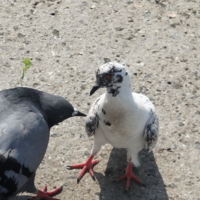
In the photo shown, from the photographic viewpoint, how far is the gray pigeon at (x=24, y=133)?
4.61m

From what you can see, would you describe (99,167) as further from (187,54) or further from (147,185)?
(187,54)

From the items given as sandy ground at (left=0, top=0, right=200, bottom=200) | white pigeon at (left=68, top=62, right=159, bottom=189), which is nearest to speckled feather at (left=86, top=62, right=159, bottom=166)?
white pigeon at (left=68, top=62, right=159, bottom=189)

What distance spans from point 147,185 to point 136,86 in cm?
161

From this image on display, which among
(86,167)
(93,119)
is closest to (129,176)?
(86,167)

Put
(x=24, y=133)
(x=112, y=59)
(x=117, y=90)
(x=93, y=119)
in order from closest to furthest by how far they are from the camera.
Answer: (x=24, y=133), (x=117, y=90), (x=93, y=119), (x=112, y=59)

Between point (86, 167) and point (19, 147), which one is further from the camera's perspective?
point (86, 167)

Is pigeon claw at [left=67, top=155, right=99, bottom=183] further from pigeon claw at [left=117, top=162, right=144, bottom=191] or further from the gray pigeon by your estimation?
the gray pigeon

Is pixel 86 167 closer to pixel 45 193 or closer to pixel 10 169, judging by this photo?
pixel 45 193

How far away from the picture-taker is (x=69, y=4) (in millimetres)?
7926

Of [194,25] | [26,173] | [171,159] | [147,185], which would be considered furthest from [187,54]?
[26,173]

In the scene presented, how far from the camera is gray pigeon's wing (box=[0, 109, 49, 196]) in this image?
4.59 metres

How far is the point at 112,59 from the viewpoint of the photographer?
23.2 ft

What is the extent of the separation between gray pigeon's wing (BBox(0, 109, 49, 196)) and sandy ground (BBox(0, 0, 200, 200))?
76cm

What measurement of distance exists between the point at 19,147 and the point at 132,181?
1555mm
